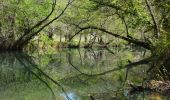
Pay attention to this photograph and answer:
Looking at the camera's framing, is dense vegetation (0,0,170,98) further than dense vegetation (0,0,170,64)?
No

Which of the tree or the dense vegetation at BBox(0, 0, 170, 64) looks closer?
the dense vegetation at BBox(0, 0, 170, 64)

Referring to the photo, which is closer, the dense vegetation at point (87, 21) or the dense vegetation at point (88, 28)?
the dense vegetation at point (88, 28)

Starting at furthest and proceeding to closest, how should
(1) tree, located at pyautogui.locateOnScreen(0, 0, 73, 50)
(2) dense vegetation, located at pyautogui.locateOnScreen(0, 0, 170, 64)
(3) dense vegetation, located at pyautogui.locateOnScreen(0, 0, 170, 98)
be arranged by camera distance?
(1) tree, located at pyautogui.locateOnScreen(0, 0, 73, 50)
(2) dense vegetation, located at pyautogui.locateOnScreen(0, 0, 170, 64)
(3) dense vegetation, located at pyautogui.locateOnScreen(0, 0, 170, 98)

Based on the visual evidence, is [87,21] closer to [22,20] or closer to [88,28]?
[88,28]

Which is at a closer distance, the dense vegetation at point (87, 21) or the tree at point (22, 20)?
the dense vegetation at point (87, 21)

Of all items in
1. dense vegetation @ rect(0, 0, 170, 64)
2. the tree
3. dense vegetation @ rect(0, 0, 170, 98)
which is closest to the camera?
dense vegetation @ rect(0, 0, 170, 98)

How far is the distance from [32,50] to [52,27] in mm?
9918

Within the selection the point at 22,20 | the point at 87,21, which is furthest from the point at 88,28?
the point at 22,20

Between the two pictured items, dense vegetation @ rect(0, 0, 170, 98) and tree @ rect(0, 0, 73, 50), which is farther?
tree @ rect(0, 0, 73, 50)

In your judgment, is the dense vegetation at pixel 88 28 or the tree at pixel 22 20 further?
the tree at pixel 22 20

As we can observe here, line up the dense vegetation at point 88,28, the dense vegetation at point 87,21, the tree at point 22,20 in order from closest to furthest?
1. the dense vegetation at point 88,28
2. the dense vegetation at point 87,21
3. the tree at point 22,20

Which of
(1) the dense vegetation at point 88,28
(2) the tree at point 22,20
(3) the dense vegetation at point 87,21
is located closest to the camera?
(1) the dense vegetation at point 88,28

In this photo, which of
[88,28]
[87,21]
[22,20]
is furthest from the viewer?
[22,20]

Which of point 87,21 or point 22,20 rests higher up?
point 87,21
